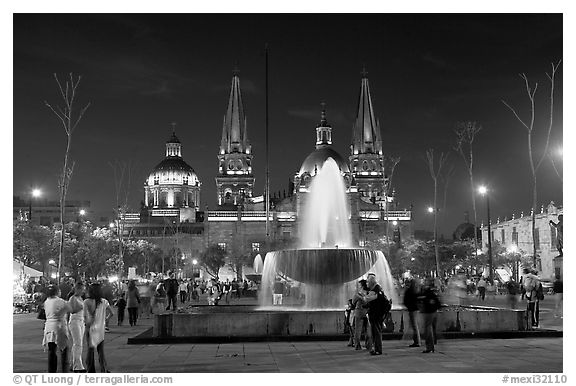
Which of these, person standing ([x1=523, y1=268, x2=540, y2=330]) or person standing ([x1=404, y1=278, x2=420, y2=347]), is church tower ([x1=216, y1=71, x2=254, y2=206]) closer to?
person standing ([x1=523, y1=268, x2=540, y2=330])

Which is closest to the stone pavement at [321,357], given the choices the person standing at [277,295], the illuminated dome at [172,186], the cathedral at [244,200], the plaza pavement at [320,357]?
the plaza pavement at [320,357]

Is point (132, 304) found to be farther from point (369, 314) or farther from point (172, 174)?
point (172, 174)

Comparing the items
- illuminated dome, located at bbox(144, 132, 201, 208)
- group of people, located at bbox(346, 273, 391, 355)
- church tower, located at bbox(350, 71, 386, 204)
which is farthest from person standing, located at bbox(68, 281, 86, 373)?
illuminated dome, located at bbox(144, 132, 201, 208)

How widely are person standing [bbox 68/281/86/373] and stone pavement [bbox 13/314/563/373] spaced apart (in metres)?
0.79

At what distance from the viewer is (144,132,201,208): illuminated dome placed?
490 feet

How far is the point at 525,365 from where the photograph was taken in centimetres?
1123

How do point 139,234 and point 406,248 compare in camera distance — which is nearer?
point 406,248

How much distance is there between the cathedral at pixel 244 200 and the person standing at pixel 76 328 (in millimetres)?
94613

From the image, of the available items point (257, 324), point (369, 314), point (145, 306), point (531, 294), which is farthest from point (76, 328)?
point (145, 306)

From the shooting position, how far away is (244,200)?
132000mm
